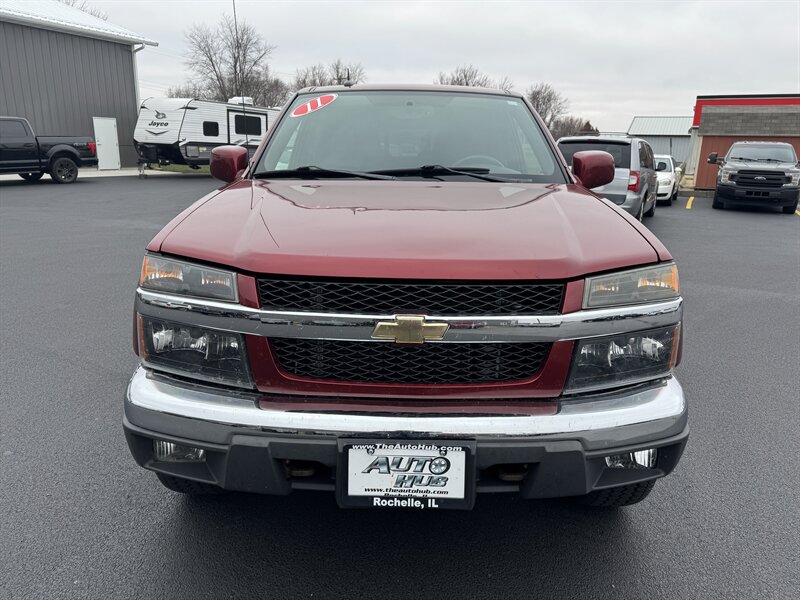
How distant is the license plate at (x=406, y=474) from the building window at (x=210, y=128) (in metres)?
22.7

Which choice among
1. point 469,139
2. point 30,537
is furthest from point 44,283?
point 469,139

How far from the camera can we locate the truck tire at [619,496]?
2.30 meters

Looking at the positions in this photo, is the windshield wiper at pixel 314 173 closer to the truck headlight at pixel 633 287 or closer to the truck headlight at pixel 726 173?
the truck headlight at pixel 633 287

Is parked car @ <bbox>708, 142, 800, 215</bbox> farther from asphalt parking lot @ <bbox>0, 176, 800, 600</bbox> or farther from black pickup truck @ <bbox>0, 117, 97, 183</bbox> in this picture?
black pickup truck @ <bbox>0, 117, 97, 183</bbox>

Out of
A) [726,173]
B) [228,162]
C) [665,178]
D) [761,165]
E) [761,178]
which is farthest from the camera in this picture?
[665,178]

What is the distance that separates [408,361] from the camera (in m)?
1.90

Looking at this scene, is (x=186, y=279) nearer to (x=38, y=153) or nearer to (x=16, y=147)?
(x=16, y=147)

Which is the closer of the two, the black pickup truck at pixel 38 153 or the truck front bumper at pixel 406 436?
the truck front bumper at pixel 406 436

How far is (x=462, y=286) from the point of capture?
1832 millimetres

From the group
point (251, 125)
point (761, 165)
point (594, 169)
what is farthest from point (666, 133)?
point (594, 169)

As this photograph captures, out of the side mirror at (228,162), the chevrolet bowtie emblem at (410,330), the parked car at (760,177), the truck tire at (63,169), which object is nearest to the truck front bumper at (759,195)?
the parked car at (760,177)

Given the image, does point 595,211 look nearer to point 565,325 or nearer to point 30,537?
point 565,325

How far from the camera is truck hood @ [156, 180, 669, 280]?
1844 mm

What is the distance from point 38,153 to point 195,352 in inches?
764
